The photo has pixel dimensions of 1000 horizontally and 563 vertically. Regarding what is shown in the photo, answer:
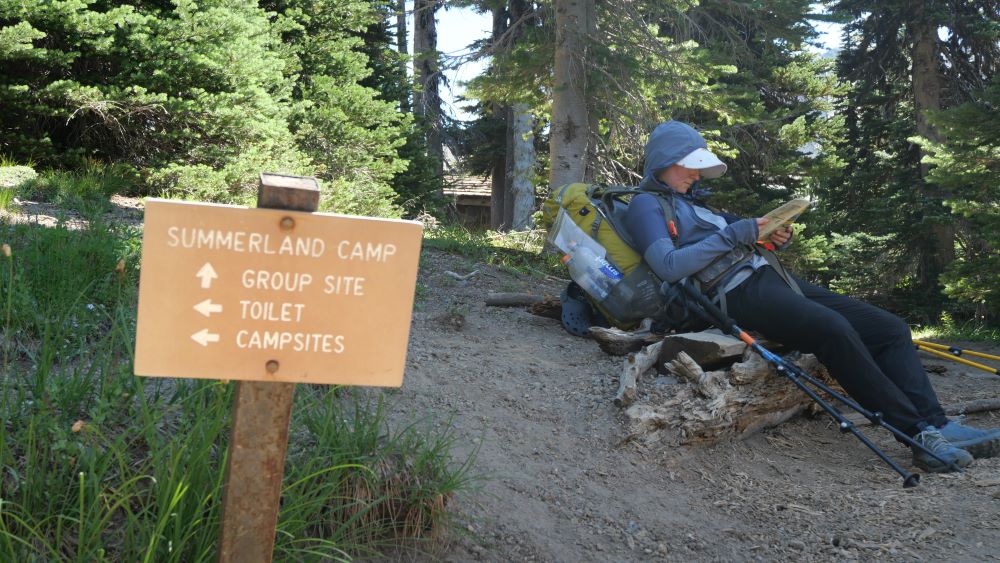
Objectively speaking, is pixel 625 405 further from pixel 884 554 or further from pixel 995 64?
pixel 995 64

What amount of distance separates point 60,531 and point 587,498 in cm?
207

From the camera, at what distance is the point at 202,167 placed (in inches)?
345

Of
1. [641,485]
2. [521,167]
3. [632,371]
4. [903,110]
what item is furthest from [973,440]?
[903,110]

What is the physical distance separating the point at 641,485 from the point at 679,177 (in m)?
2.33

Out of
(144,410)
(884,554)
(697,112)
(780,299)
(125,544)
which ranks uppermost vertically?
(697,112)

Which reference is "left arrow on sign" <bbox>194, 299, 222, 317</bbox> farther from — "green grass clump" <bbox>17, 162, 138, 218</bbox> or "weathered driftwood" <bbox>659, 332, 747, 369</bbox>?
"green grass clump" <bbox>17, 162, 138, 218</bbox>

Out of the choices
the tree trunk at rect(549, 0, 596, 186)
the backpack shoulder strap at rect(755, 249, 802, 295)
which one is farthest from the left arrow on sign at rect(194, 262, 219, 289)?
the tree trunk at rect(549, 0, 596, 186)

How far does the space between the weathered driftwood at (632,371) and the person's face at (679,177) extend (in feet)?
3.89

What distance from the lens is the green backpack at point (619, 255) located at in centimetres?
537

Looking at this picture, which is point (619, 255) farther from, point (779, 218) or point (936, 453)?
point (936, 453)

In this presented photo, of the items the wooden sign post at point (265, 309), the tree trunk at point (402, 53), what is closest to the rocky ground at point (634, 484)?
the wooden sign post at point (265, 309)

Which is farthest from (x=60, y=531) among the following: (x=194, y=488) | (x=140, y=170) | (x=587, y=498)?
(x=140, y=170)

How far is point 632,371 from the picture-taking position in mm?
4660

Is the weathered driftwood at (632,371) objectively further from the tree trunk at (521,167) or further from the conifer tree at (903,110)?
the tree trunk at (521,167)
